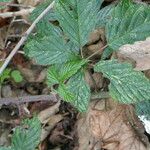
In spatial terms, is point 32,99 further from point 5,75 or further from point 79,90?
point 5,75

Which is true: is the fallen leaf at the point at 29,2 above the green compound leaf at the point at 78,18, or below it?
below

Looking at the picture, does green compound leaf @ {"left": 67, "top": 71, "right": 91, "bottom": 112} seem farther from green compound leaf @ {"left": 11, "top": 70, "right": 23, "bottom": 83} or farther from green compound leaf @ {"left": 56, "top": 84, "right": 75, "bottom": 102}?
green compound leaf @ {"left": 11, "top": 70, "right": 23, "bottom": 83}

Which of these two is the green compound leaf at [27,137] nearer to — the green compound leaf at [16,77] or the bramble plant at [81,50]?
the bramble plant at [81,50]

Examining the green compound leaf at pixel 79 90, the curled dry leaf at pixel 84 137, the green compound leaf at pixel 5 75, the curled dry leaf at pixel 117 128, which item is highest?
the green compound leaf at pixel 79 90

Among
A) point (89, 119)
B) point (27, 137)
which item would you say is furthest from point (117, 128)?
point (27, 137)

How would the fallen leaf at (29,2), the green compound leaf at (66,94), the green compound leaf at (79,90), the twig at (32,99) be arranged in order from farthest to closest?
the fallen leaf at (29,2) → the twig at (32,99) → the green compound leaf at (79,90) → the green compound leaf at (66,94)

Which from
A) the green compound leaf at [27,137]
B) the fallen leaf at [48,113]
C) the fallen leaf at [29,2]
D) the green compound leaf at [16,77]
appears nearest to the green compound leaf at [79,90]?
the green compound leaf at [27,137]

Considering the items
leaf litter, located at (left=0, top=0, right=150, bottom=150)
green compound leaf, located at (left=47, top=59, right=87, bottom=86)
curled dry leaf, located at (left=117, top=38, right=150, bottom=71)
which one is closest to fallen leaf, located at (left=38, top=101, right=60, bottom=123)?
leaf litter, located at (left=0, top=0, right=150, bottom=150)
